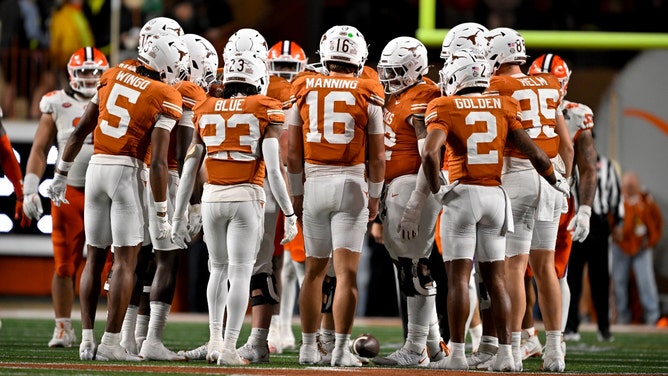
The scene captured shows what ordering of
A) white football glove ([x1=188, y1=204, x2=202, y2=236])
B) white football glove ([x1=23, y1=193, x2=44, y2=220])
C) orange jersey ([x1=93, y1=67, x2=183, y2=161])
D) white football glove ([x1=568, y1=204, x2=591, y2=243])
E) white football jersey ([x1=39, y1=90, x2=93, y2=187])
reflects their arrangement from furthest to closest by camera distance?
white football jersey ([x1=39, y1=90, x2=93, y2=187])
white football glove ([x1=23, y1=193, x2=44, y2=220])
white football glove ([x1=568, y1=204, x2=591, y2=243])
white football glove ([x1=188, y1=204, x2=202, y2=236])
orange jersey ([x1=93, y1=67, x2=183, y2=161])

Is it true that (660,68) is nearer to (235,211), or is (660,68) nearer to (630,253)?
(630,253)

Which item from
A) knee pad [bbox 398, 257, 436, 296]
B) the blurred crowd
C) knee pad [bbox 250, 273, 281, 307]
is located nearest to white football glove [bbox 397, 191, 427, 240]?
knee pad [bbox 398, 257, 436, 296]

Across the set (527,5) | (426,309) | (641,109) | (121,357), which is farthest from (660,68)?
(121,357)

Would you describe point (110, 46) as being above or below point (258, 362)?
above

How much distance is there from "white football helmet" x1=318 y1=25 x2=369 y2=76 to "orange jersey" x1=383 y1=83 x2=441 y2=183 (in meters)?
0.45

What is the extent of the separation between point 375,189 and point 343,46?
0.83 m

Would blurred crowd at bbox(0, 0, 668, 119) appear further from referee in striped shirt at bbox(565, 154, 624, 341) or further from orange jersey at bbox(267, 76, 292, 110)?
orange jersey at bbox(267, 76, 292, 110)

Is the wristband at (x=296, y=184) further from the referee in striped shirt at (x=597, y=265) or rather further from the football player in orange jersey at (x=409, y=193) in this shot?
the referee in striped shirt at (x=597, y=265)

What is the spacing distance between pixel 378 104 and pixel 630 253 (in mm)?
7449

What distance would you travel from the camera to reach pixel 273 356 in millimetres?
7602

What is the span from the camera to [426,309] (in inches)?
275

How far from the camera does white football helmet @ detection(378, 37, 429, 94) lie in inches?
281

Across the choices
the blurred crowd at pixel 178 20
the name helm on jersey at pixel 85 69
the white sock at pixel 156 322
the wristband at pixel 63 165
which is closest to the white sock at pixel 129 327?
the white sock at pixel 156 322

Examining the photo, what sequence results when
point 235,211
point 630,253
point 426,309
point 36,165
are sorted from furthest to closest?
point 630,253, point 36,165, point 426,309, point 235,211
